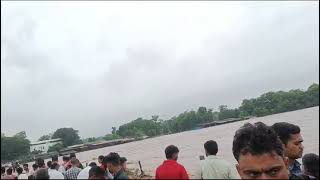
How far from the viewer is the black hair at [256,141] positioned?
2217 millimetres

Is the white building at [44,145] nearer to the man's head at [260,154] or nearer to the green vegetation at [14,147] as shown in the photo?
the green vegetation at [14,147]

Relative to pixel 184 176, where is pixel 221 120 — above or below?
above

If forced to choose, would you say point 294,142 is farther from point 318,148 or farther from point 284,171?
point 318,148

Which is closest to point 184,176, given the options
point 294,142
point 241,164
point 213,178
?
point 213,178

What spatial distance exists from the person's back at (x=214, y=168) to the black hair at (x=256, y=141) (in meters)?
3.29

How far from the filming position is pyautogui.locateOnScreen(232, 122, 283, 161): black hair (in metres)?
2.22

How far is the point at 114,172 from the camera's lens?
5797mm

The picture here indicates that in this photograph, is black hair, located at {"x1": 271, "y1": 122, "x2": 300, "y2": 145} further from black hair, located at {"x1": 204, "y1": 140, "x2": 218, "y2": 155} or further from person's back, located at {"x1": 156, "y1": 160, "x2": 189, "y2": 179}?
person's back, located at {"x1": 156, "y1": 160, "x2": 189, "y2": 179}

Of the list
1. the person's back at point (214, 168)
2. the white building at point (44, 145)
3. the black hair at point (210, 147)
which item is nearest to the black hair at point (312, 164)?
the person's back at point (214, 168)

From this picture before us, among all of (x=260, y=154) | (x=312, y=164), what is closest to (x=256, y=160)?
(x=260, y=154)

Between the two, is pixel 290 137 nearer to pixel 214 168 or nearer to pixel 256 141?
pixel 256 141

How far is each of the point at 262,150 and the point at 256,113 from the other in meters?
104

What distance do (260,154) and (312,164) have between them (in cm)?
288

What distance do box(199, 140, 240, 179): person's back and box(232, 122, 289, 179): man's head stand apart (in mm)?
3309
